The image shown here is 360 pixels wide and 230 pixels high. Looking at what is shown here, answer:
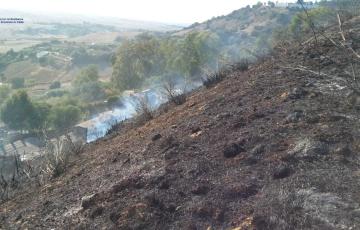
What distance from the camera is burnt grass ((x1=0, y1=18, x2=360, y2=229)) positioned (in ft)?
13.0

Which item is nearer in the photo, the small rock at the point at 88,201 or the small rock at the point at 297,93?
the small rock at the point at 88,201

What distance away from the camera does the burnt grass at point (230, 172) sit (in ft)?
13.0

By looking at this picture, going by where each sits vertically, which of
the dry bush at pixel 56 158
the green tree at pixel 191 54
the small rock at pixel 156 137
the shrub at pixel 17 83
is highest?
the small rock at pixel 156 137

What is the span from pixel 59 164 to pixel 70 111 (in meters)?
34.6

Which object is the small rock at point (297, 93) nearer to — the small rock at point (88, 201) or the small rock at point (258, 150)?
the small rock at point (258, 150)

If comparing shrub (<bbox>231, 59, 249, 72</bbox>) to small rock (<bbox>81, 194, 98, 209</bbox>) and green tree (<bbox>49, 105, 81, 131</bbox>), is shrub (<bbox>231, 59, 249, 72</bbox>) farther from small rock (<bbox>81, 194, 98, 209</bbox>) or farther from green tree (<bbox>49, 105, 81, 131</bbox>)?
green tree (<bbox>49, 105, 81, 131</bbox>)

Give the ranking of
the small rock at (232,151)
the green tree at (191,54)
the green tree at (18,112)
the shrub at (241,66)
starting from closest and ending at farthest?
the small rock at (232,151) < the shrub at (241,66) < the green tree at (191,54) < the green tree at (18,112)

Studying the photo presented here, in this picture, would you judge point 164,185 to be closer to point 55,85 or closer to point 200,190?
point 200,190

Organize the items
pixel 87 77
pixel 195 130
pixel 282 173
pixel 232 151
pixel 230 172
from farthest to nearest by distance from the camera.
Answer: pixel 87 77
pixel 195 130
pixel 232 151
pixel 230 172
pixel 282 173

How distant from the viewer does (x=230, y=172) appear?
15.6ft

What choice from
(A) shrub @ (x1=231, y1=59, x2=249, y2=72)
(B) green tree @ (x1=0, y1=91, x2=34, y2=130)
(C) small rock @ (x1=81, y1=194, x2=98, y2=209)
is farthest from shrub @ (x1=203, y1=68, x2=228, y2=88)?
(B) green tree @ (x1=0, y1=91, x2=34, y2=130)

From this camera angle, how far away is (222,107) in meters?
7.03

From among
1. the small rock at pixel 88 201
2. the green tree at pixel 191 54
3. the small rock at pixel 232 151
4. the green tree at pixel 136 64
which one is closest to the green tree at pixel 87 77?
the green tree at pixel 136 64

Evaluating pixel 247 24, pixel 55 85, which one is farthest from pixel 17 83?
pixel 247 24
